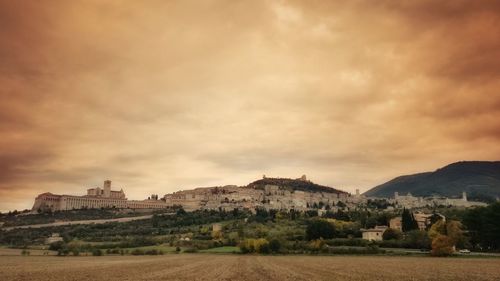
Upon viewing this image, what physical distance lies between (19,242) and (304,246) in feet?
422

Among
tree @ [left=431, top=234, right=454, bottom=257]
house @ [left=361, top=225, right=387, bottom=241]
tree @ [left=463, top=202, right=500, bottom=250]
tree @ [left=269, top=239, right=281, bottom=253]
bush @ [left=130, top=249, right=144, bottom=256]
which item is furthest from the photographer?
house @ [left=361, top=225, right=387, bottom=241]

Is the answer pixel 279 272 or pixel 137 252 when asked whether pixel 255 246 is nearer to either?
pixel 137 252

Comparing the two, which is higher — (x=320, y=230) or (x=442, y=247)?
(x=320, y=230)

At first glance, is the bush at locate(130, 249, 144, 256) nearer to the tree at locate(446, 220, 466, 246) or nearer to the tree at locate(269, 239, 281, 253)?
the tree at locate(269, 239, 281, 253)

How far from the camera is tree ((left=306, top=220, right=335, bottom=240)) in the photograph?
11469cm

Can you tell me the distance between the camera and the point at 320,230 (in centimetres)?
11525

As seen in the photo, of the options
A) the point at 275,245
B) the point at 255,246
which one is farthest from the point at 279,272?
the point at 255,246

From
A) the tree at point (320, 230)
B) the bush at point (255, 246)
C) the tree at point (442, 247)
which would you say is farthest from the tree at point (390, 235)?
the bush at point (255, 246)

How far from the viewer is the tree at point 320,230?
376 ft

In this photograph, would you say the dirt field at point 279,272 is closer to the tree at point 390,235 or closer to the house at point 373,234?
the tree at point 390,235

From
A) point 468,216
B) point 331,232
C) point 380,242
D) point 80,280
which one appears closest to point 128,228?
point 331,232

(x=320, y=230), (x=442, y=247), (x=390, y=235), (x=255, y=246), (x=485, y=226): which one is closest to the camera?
(x=442, y=247)

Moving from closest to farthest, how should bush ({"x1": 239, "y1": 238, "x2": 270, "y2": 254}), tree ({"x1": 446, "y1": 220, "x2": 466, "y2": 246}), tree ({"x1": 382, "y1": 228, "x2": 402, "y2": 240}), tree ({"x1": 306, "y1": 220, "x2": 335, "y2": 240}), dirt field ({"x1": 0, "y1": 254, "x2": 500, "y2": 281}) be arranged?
dirt field ({"x1": 0, "y1": 254, "x2": 500, "y2": 281}) < tree ({"x1": 446, "y1": 220, "x2": 466, "y2": 246}) < bush ({"x1": 239, "y1": 238, "x2": 270, "y2": 254}) < tree ({"x1": 382, "y1": 228, "x2": 402, "y2": 240}) < tree ({"x1": 306, "y1": 220, "x2": 335, "y2": 240})

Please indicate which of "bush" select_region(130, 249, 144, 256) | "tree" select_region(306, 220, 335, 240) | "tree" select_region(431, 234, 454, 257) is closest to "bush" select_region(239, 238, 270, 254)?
"tree" select_region(306, 220, 335, 240)
